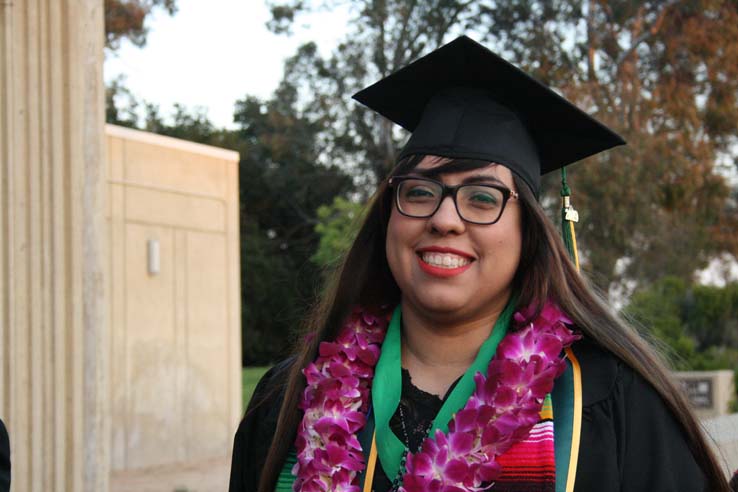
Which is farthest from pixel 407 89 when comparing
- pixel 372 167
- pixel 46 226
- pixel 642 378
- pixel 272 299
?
pixel 272 299

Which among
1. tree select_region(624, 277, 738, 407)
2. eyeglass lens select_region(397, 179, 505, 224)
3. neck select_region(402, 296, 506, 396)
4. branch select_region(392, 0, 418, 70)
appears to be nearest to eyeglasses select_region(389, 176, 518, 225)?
eyeglass lens select_region(397, 179, 505, 224)

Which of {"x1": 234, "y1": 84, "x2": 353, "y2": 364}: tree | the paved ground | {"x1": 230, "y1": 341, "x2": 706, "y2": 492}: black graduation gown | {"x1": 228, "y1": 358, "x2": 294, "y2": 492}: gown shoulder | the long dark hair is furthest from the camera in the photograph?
{"x1": 234, "y1": 84, "x2": 353, "y2": 364}: tree

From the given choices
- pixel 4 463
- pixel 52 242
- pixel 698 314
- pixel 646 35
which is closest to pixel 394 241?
pixel 4 463

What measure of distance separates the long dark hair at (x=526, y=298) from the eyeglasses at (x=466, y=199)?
50 millimetres

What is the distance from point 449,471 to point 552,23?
2069 centimetres

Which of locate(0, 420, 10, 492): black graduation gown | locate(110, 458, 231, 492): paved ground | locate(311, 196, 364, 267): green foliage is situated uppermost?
locate(311, 196, 364, 267): green foliage

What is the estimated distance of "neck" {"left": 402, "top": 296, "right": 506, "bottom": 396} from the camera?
2.45 metres

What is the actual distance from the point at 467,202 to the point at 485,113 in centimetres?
30

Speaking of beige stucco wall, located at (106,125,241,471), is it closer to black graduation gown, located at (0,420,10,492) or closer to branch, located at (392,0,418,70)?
black graduation gown, located at (0,420,10,492)

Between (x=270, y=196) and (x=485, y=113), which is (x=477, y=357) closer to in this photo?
(x=485, y=113)

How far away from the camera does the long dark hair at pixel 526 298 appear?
229 centimetres

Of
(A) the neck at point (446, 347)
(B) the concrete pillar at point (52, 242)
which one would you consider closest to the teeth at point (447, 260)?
(A) the neck at point (446, 347)

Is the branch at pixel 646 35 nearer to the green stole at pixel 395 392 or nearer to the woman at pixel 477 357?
the woman at pixel 477 357

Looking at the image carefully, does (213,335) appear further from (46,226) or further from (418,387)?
(418,387)
